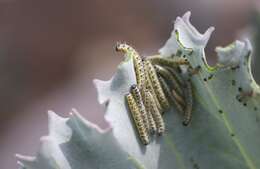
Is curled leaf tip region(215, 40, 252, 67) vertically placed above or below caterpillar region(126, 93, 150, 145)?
above

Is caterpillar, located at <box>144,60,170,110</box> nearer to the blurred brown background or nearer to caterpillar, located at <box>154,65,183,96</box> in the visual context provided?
caterpillar, located at <box>154,65,183,96</box>

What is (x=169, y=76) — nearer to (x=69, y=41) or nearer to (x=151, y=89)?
(x=151, y=89)

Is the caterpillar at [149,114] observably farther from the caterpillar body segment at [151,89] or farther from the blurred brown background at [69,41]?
the blurred brown background at [69,41]

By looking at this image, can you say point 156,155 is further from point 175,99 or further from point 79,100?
point 79,100

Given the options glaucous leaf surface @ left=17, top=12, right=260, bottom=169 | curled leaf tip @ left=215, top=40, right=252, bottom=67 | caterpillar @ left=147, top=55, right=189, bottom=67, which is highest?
caterpillar @ left=147, top=55, right=189, bottom=67

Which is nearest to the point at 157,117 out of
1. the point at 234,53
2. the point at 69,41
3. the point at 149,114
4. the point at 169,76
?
the point at 149,114

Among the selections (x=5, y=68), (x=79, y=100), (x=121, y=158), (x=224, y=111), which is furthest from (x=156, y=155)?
(x=5, y=68)

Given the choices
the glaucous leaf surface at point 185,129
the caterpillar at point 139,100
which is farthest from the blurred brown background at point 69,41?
the caterpillar at point 139,100

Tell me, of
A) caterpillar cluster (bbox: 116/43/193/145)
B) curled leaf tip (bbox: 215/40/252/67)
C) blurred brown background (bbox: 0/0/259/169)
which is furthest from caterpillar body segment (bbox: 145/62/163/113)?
blurred brown background (bbox: 0/0/259/169)
